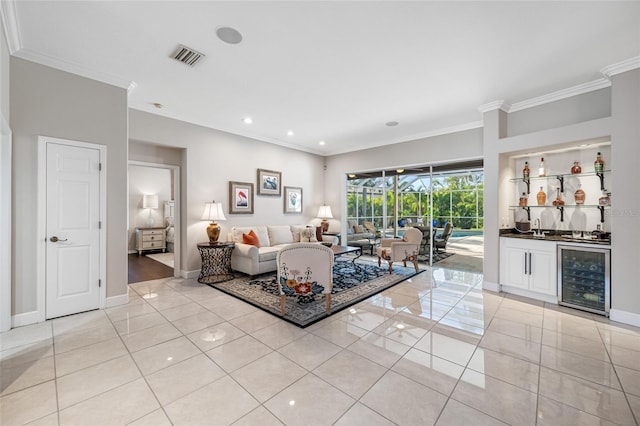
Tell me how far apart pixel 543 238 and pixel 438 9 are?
3387 mm

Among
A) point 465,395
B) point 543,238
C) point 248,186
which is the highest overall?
point 248,186

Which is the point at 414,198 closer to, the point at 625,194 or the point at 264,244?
the point at 625,194

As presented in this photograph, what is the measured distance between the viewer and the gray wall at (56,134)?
112 inches

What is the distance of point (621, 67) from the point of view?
3.01 m

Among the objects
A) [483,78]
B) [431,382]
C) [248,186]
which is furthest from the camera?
[248,186]

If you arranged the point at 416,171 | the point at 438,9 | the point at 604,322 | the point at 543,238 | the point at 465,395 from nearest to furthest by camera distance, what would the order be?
the point at 465,395 → the point at 438,9 → the point at 604,322 → the point at 543,238 → the point at 416,171

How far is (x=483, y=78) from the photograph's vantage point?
3.36 metres

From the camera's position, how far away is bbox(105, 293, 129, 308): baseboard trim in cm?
342

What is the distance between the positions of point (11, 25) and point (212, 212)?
10.3 feet

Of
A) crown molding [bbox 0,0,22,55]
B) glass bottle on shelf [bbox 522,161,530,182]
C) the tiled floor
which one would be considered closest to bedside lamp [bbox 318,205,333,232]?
the tiled floor

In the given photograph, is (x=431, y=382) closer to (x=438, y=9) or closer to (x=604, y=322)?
(x=604, y=322)

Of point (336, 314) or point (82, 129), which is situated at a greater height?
point (82, 129)

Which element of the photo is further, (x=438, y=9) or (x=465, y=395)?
(x=438, y=9)

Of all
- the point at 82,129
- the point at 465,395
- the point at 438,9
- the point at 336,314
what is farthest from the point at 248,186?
the point at 465,395
